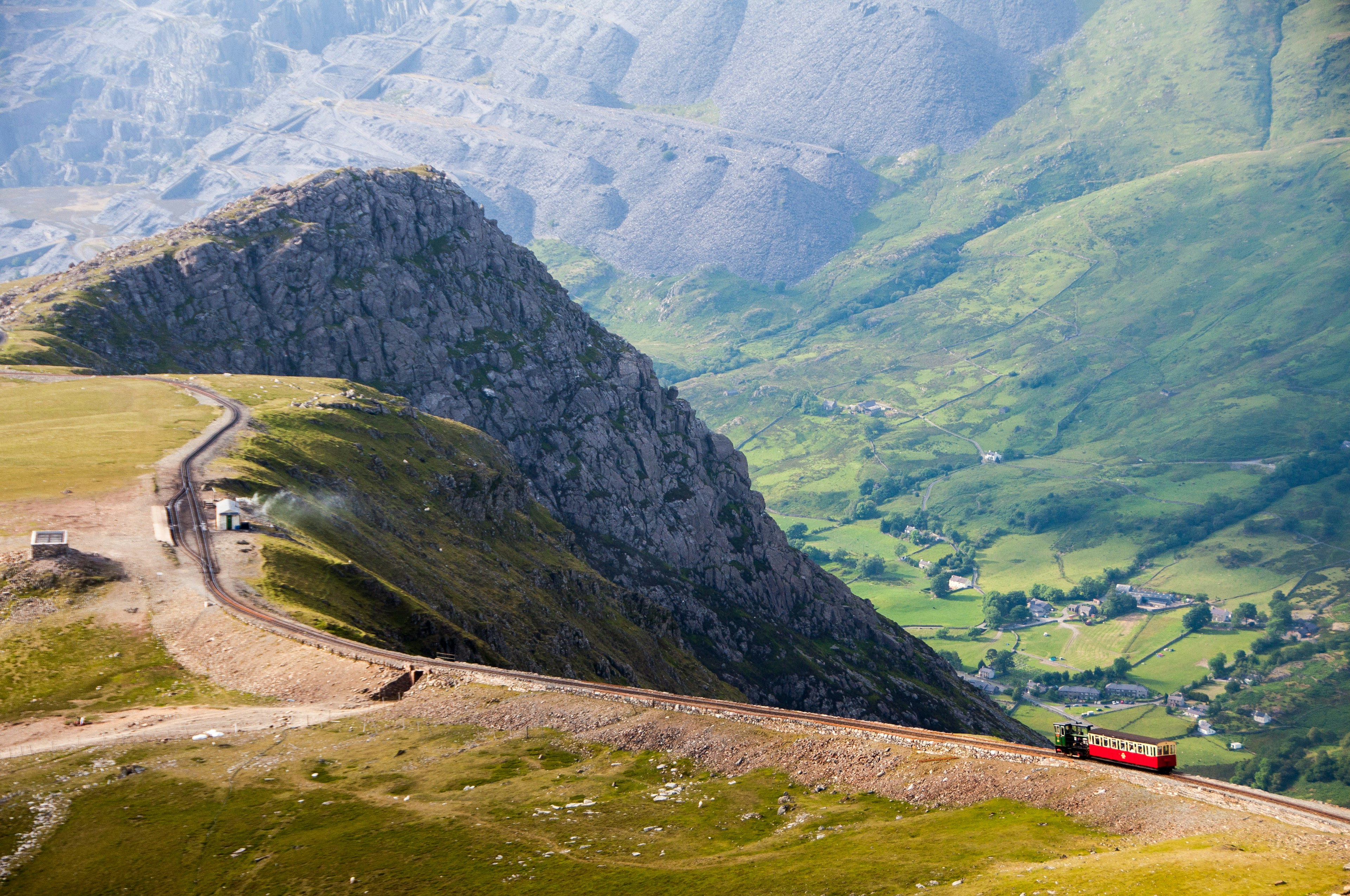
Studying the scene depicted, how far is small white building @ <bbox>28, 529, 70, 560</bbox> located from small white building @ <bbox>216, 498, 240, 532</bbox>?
19.6 metres

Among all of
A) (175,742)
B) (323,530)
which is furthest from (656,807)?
(323,530)

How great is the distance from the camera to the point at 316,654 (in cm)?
9162

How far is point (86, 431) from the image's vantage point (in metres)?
151

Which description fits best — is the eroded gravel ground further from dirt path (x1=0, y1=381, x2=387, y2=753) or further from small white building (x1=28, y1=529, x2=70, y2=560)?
small white building (x1=28, y1=529, x2=70, y2=560)

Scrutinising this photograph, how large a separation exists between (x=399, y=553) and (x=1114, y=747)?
349 ft

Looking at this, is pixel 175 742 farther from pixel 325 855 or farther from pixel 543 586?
pixel 543 586

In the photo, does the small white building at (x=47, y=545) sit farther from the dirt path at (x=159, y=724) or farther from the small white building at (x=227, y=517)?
the dirt path at (x=159, y=724)

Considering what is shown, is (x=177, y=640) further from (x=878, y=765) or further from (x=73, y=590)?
(x=878, y=765)

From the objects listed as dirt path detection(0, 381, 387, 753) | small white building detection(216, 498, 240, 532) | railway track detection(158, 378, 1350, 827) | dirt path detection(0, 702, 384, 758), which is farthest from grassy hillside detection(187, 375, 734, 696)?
dirt path detection(0, 702, 384, 758)

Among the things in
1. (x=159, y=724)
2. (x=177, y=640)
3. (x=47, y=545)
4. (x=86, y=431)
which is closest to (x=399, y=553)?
(x=86, y=431)

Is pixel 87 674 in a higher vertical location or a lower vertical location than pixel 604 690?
higher

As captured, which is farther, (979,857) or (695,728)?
(695,728)

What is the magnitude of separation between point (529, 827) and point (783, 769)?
19.6 m

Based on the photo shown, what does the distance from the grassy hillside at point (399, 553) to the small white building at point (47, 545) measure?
19.1m
